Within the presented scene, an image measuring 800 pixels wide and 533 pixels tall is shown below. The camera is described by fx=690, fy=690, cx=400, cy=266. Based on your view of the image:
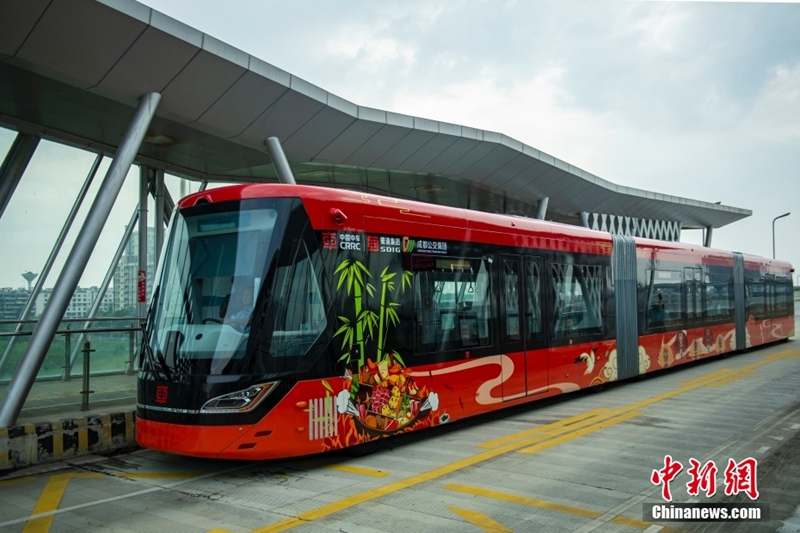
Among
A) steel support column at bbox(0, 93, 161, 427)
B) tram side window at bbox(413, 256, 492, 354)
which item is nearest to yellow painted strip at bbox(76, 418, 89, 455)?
steel support column at bbox(0, 93, 161, 427)

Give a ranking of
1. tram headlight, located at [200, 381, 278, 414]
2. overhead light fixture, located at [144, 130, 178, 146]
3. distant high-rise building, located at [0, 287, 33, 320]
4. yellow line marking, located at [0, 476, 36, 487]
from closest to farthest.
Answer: tram headlight, located at [200, 381, 278, 414]
yellow line marking, located at [0, 476, 36, 487]
distant high-rise building, located at [0, 287, 33, 320]
overhead light fixture, located at [144, 130, 178, 146]

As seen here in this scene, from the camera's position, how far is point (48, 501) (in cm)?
655

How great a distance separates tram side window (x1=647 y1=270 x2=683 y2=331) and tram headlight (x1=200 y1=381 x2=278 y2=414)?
33.4ft

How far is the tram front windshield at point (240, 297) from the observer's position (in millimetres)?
6992

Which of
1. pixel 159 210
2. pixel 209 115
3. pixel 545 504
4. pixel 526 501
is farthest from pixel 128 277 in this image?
pixel 545 504

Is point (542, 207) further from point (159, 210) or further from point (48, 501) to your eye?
point (48, 501)

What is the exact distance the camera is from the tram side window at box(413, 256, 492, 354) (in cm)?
865

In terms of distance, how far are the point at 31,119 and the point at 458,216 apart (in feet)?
29.1

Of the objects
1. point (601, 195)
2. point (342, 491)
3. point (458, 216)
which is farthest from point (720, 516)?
point (601, 195)

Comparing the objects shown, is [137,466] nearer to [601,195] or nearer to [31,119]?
[31,119]

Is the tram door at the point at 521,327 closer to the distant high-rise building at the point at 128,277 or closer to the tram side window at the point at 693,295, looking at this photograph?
the tram side window at the point at 693,295

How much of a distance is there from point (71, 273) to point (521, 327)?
21.5 ft

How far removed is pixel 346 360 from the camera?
298 inches

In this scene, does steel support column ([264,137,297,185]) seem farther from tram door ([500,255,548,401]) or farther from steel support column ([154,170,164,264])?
tram door ([500,255,548,401])
